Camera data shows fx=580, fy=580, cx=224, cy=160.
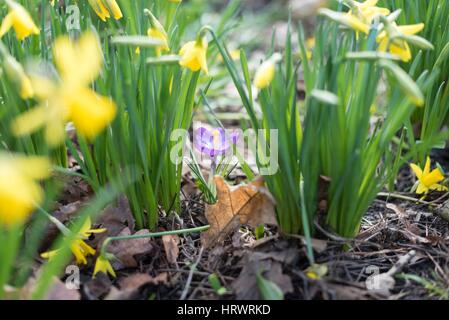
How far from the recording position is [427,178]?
210 centimetres

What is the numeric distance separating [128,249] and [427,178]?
1.10 metres

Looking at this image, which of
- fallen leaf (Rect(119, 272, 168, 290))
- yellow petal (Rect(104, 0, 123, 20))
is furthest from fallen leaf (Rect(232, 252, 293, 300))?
yellow petal (Rect(104, 0, 123, 20))

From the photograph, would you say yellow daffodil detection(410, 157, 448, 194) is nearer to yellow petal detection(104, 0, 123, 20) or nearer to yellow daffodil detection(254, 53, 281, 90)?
yellow daffodil detection(254, 53, 281, 90)

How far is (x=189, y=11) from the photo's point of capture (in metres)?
3.60

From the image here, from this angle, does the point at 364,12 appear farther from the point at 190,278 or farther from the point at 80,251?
the point at 80,251

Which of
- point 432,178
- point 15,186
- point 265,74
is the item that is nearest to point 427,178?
point 432,178

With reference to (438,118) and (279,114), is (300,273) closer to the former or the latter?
(279,114)

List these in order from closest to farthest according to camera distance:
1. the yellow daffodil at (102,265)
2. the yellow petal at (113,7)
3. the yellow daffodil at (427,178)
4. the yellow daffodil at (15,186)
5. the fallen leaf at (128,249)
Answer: the yellow daffodil at (15,186) < the yellow daffodil at (102,265) < the fallen leaf at (128,249) < the yellow petal at (113,7) < the yellow daffodil at (427,178)

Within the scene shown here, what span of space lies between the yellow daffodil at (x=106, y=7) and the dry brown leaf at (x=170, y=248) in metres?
0.75

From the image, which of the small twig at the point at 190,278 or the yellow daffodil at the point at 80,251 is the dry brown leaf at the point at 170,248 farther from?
the yellow daffodil at the point at 80,251

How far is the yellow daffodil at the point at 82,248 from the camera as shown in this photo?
5.45ft

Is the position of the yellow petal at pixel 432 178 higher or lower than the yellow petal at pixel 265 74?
lower

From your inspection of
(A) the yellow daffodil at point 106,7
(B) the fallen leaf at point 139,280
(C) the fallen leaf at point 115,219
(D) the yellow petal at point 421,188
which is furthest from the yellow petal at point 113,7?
(D) the yellow petal at point 421,188

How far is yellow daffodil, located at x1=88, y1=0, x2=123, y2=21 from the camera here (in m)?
1.89
